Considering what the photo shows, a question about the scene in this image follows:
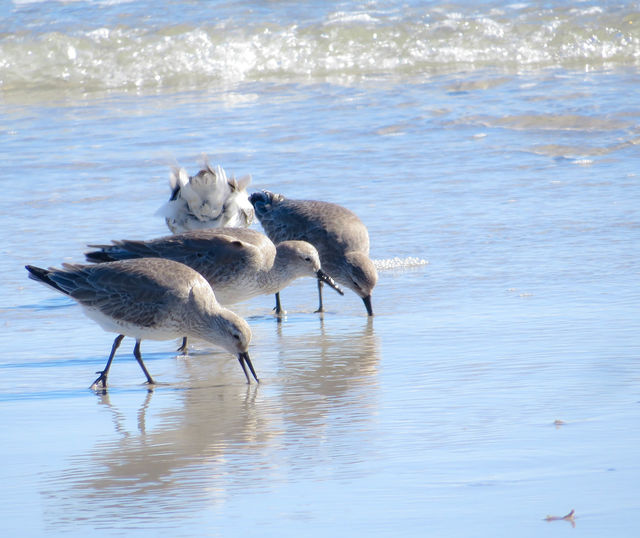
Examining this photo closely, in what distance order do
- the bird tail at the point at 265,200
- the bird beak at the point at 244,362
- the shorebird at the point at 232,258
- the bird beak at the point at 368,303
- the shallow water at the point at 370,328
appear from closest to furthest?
the shallow water at the point at 370,328 → the bird beak at the point at 244,362 → the shorebird at the point at 232,258 → the bird beak at the point at 368,303 → the bird tail at the point at 265,200

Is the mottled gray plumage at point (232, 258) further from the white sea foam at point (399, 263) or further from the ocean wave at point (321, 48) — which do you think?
the ocean wave at point (321, 48)

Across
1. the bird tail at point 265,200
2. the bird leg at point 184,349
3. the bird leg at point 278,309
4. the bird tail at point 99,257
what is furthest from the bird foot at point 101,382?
the bird tail at point 265,200

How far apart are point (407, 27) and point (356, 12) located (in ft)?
2.92

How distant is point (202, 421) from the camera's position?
492 cm

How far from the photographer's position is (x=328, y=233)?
7.62m

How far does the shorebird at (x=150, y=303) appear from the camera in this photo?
18.8ft

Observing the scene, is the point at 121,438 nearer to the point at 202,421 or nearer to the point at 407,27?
the point at 202,421

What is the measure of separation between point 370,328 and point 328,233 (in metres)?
1.28

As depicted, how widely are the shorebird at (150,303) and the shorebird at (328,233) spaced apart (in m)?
1.30

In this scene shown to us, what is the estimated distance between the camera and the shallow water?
3867 millimetres

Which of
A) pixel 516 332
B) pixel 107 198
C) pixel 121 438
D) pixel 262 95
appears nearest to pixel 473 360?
pixel 516 332

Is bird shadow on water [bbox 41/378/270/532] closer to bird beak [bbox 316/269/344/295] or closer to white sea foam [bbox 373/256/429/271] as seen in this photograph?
bird beak [bbox 316/269/344/295]

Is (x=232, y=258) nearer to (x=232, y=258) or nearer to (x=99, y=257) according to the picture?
Answer: (x=232, y=258)

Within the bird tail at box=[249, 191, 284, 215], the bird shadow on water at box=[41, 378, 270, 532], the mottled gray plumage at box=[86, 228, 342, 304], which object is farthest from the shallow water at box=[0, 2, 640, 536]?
the bird tail at box=[249, 191, 284, 215]
